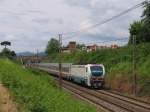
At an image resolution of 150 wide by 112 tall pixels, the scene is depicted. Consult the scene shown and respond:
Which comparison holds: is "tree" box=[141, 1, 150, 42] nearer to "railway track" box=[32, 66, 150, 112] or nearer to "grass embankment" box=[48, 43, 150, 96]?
"grass embankment" box=[48, 43, 150, 96]

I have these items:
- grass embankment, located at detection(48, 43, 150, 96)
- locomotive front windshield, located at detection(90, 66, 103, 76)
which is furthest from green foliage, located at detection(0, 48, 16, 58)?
locomotive front windshield, located at detection(90, 66, 103, 76)

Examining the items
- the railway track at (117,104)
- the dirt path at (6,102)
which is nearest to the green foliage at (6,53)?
the railway track at (117,104)

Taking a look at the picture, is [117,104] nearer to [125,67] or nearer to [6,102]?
[6,102]

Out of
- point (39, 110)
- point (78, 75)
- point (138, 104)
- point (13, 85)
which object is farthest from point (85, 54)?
point (39, 110)

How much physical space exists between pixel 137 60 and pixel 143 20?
50.3 feet

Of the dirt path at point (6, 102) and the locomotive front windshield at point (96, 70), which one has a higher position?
the locomotive front windshield at point (96, 70)

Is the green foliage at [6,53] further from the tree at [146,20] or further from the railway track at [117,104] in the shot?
the railway track at [117,104]

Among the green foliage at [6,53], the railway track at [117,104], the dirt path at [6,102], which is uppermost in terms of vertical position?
the green foliage at [6,53]

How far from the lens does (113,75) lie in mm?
69062

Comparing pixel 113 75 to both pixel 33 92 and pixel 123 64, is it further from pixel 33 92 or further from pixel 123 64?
pixel 33 92

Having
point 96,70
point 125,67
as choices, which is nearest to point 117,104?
point 96,70

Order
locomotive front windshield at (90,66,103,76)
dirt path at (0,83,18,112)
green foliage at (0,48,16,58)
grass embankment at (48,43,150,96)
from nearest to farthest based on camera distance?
dirt path at (0,83,18,112)
grass embankment at (48,43,150,96)
locomotive front windshield at (90,66,103,76)
green foliage at (0,48,16,58)

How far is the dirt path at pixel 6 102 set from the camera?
22572 millimetres

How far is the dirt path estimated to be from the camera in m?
22.6
